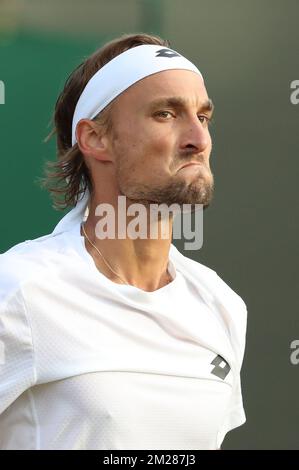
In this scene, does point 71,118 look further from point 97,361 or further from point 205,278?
point 97,361

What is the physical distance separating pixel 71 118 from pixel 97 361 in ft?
2.53

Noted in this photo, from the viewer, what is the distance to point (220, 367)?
6.70 feet

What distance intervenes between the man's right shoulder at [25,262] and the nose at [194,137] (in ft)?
1.25

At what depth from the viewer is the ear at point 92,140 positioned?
2.14m

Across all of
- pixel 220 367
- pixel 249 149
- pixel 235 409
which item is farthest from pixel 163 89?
pixel 249 149

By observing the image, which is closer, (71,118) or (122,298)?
(122,298)

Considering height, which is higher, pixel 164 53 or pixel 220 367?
pixel 164 53

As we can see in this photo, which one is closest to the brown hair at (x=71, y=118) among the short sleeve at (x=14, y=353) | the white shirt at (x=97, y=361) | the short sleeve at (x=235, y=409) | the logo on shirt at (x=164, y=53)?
the logo on shirt at (x=164, y=53)

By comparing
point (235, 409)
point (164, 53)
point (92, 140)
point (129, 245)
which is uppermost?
point (164, 53)

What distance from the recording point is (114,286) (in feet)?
6.48

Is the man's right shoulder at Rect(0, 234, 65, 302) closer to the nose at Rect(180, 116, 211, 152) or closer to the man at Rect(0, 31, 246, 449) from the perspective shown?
the man at Rect(0, 31, 246, 449)

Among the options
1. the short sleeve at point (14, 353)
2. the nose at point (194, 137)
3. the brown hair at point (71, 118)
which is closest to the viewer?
the short sleeve at point (14, 353)

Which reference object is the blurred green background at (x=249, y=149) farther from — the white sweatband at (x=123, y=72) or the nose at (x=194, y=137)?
the nose at (x=194, y=137)

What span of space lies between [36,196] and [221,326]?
1006 mm
